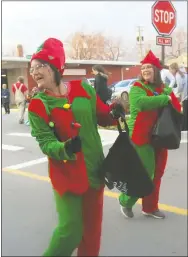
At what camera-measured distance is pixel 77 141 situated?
1.63 m

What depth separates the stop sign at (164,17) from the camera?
3982 mm

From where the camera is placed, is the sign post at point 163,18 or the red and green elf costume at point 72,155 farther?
the sign post at point 163,18

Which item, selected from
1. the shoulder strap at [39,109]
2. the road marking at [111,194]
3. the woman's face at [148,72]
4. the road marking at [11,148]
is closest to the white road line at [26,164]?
the road marking at [111,194]

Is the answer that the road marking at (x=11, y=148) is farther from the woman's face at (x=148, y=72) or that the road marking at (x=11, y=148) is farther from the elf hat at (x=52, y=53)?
the elf hat at (x=52, y=53)

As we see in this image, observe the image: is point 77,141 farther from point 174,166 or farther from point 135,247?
point 174,166

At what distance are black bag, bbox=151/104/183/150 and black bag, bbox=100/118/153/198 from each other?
2.62ft

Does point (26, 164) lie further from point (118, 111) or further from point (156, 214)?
point (118, 111)

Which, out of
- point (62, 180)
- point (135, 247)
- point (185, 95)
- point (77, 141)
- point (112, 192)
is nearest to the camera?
point (77, 141)

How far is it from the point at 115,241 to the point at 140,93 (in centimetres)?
118

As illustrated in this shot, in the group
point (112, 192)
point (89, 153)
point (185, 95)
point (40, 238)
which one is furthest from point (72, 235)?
point (185, 95)

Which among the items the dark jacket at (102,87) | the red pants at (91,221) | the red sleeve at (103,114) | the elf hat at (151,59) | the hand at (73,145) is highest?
the elf hat at (151,59)

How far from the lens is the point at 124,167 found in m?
1.91

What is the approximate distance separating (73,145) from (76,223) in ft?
1.51

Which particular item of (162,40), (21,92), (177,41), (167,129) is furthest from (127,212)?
(21,92)
